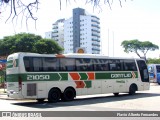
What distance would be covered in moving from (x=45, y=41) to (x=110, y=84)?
157 feet

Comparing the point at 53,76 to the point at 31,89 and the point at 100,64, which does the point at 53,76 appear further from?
the point at 100,64

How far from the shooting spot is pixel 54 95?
64.2ft

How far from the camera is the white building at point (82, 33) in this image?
14400 cm

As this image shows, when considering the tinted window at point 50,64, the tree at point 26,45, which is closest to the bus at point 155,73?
the tinted window at point 50,64

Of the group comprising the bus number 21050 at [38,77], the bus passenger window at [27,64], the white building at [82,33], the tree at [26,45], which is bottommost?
the bus number 21050 at [38,77]

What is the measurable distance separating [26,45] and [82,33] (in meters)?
81.4

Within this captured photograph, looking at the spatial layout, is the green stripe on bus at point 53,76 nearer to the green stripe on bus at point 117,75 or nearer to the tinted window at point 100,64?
the green stripe on bus at point 117,75

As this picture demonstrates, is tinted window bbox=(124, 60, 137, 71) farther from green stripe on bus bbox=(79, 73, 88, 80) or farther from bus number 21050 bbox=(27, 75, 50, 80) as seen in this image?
bus number 21050 bbox=(27, 75, 50, 80)

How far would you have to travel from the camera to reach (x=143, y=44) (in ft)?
338

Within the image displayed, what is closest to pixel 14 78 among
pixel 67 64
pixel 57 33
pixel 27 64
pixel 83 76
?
pixel 27 64

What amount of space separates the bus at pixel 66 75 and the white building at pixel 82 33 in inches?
4662

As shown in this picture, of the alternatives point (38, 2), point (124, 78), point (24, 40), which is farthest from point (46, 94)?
point (24, 40)

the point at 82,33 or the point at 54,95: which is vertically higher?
the point at 82,33

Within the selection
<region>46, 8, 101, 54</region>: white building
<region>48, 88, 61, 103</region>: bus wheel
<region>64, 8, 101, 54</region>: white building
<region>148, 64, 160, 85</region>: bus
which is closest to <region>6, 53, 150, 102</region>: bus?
<region>48, 88, 61, 103</region>: bus wheel
